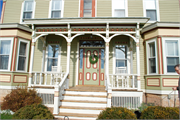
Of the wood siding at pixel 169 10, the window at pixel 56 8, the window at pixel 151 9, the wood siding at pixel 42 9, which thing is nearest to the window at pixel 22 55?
the wood siding at pixel 42 9

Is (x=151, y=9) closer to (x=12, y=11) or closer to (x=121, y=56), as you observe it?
(x=121, y=56)

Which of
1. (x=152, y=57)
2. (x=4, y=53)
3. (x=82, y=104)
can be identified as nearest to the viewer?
(x=82, y=104)

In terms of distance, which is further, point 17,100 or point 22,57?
point 22,57

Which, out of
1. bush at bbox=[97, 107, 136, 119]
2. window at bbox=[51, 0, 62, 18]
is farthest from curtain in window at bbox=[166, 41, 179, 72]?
window at bbox=[51, 0, 62, 18]

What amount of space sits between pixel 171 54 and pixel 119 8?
448 centimetres

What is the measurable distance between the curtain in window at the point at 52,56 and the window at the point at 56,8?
2.27 metres

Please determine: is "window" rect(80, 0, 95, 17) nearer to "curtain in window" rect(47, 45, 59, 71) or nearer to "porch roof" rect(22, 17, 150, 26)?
"porch roof" rect(22, 17, 150, 26)

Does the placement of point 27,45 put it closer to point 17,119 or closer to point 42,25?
point 42,25

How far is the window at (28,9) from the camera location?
384 inches

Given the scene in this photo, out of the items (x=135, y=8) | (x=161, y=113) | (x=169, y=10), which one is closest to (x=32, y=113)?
(x=161, y=113)

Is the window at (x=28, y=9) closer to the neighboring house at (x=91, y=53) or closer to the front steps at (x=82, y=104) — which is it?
the neighboring house at (x=91, y=53)

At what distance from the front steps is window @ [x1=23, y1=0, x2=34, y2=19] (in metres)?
6.55

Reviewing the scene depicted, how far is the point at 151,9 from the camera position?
914 cm

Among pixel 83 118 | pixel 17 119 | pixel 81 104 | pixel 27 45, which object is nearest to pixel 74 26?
pixel 27 45
